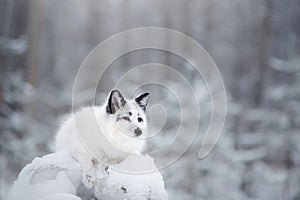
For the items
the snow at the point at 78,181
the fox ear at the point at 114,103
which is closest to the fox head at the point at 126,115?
the fox ear at the point at 114,103

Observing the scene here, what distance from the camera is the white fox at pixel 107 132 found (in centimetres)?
193

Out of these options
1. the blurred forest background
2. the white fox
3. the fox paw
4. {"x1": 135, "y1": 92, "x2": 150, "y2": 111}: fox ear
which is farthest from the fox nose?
the blurred forest background

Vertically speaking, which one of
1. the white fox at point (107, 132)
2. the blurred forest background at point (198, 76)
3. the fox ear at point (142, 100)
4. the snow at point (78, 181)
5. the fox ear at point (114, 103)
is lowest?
the snow at point (78, 181)

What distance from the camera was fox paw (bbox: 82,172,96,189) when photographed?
1.84 m

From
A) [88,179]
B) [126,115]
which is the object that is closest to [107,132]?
[126,115]

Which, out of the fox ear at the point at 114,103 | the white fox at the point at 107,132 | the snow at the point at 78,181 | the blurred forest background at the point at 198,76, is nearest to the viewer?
the snow at the point at 78,181

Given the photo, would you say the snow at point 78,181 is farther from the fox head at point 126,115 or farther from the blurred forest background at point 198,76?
the blurred forest background at point 198,76

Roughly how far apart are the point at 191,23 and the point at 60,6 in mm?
1213

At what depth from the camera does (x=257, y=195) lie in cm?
483

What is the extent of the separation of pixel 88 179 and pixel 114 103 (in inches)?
13.6

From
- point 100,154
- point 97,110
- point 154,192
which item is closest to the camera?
point 154,192

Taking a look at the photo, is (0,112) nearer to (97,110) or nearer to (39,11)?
(39,11)

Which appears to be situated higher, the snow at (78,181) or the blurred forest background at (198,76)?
the blurred forest background at (198,76)

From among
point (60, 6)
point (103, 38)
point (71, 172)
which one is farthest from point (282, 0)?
point (71, 172)
